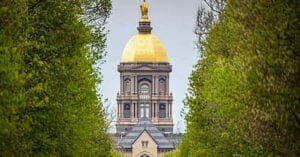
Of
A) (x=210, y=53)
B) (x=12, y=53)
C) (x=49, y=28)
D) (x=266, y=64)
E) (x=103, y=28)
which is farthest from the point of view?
(x=210, y=53)

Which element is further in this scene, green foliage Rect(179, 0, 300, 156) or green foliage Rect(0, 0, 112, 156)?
green foliage Rect(179, 0, 300, 156)

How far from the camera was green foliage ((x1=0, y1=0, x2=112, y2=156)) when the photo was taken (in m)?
38.9

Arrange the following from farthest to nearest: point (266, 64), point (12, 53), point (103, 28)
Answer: point (103, 28) < point (266, 64) < point (12, 53)

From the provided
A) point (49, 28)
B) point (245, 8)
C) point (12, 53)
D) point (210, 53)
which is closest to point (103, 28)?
point (210, 53)

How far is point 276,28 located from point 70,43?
10601 millimetres

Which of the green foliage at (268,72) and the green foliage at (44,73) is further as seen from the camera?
the green foliage at (268,72)

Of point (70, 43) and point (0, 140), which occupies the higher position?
point (70, 43)

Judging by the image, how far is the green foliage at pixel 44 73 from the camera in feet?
128

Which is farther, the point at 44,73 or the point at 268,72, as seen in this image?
the point at 44,73

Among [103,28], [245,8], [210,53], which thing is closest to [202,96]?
[210,53]

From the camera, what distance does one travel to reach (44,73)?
4597 centimetres

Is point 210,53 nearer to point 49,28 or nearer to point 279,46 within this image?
point 49,28

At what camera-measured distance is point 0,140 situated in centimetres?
3928

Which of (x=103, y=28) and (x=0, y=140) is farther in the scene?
(x=103, y=28)
